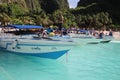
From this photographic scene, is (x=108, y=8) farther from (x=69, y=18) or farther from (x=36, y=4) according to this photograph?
(x=36, y=4)

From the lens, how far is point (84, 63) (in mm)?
20078

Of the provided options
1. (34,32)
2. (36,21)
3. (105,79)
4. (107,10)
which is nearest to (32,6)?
(107,10)

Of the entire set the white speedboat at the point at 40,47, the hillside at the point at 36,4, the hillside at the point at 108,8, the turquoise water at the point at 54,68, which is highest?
the hillside at the point at 36,4

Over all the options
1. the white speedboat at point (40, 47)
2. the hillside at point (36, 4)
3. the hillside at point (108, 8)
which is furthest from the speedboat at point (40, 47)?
the hillside at point (36, 4)

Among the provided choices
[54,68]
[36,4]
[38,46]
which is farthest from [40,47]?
[36,4]

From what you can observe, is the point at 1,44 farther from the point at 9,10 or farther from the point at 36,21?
the point at 9,10

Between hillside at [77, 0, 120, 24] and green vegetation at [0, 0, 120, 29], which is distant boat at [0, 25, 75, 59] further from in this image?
hillside at [77, 0, 120, 24]

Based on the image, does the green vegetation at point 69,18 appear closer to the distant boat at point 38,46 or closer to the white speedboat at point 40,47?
the distant boat at point 38,46

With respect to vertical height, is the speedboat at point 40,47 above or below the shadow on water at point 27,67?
above

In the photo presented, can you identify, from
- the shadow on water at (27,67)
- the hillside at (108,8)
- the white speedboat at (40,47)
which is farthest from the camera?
the hillside at (108,8)

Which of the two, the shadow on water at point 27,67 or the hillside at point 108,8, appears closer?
the shadow on water at point 27,67

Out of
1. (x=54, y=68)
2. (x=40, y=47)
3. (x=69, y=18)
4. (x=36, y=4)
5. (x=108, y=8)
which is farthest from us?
(x=36, y=4)

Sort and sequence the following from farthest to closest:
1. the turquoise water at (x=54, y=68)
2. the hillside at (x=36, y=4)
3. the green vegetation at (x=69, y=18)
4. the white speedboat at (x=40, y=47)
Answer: the hillside at (x=36, y=4)
the green vegetation at (x=69, y=18)
the white speedboat at (x=40, y=47)
the turquoise water at (x=54, y=68)

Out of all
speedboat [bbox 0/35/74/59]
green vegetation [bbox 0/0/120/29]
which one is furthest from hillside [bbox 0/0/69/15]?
speedboat [bbox 0/35/74/59]
